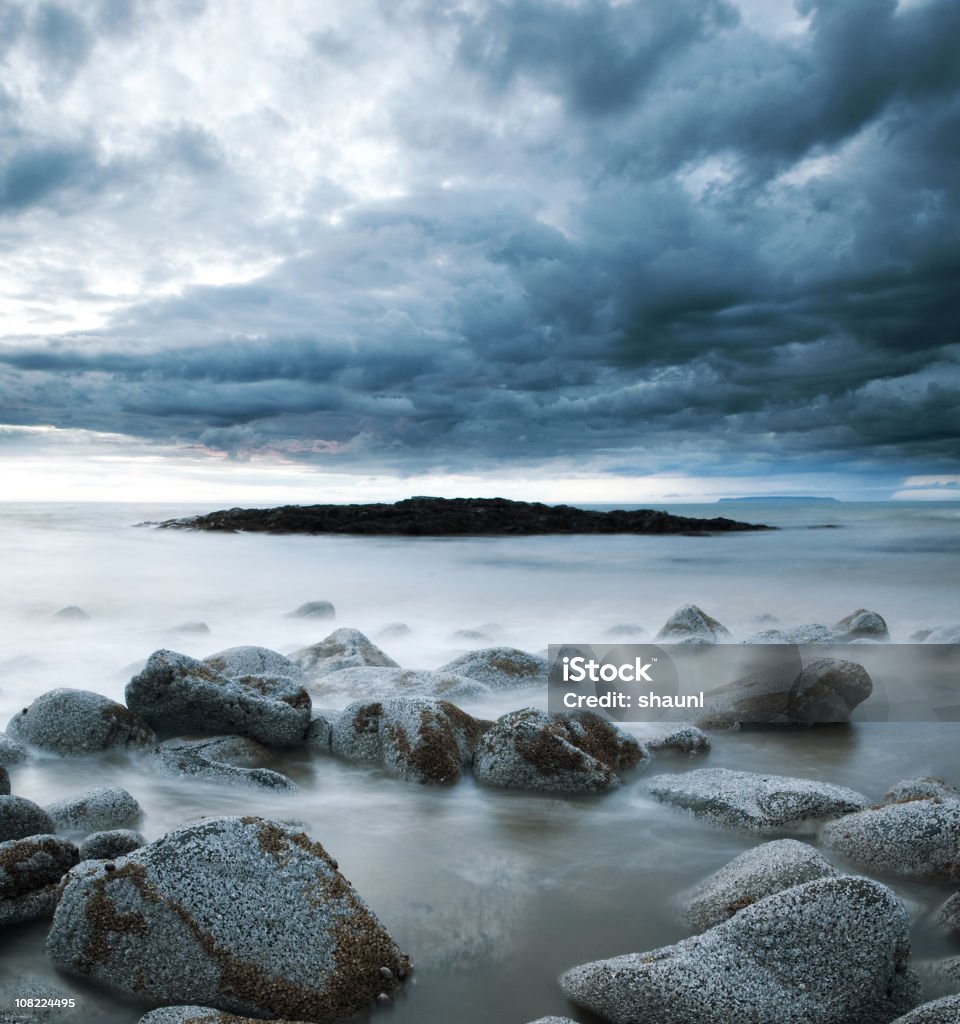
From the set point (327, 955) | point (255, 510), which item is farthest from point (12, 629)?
point (255, 510)

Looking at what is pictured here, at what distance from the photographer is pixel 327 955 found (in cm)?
324

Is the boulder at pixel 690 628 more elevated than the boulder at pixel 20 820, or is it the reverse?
the boulder at pixel 690 628

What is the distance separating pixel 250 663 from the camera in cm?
803

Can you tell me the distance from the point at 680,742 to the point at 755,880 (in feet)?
9.12

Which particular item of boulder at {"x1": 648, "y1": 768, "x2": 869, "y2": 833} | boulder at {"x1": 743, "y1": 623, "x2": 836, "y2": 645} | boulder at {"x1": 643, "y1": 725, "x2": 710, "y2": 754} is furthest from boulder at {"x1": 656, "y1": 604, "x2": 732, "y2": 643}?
boulder at {"x1": 648, "y1": 768, "x2": 869, "y2": 833}

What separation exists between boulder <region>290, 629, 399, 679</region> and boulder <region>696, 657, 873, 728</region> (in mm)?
3552

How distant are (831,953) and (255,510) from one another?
29.9 metres

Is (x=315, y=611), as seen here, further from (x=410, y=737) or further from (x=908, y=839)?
(x=908, y=839)

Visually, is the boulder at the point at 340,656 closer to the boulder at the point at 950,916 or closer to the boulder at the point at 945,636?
the boulder at the point at 950,916

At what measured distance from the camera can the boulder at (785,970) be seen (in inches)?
119

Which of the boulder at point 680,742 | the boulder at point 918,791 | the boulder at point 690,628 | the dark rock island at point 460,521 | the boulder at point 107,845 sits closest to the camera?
the boulder at point 107,845

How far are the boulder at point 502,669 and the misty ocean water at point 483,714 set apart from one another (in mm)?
272
